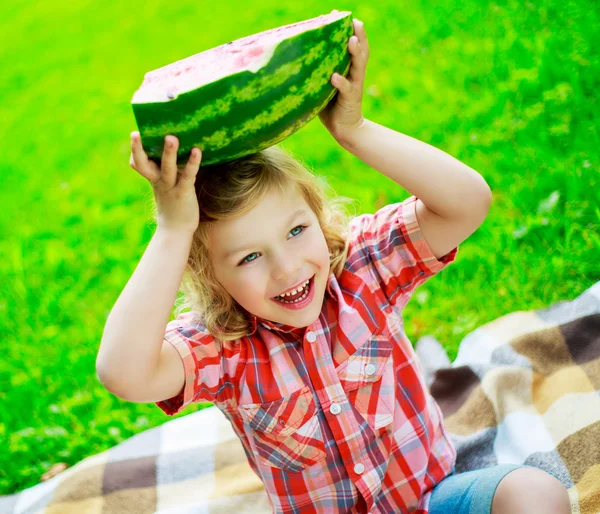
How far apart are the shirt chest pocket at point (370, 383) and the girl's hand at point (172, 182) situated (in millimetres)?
785

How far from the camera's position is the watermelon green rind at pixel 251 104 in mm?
1748

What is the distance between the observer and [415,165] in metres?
2.21

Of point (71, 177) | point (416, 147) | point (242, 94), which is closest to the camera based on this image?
point (242, 94)

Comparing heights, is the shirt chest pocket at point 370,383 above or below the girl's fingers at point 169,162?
below

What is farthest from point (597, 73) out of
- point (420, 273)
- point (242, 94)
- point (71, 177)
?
point (71, 177)

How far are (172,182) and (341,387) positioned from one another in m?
0.95

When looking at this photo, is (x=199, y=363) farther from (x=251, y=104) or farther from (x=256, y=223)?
(x=251, y=104)

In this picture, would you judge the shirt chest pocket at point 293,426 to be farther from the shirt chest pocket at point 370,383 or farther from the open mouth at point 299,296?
the open mouth at point 299,296

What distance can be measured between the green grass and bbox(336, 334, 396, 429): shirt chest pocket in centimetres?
128

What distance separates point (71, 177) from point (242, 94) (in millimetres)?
5105

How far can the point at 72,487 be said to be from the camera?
11.0 feet

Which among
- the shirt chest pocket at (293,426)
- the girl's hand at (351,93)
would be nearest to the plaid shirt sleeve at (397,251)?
the girl's hand at (351,93)

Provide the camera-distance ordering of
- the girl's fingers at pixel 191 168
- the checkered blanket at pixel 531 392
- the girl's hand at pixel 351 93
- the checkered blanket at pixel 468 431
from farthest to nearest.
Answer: the checkered blanket at pixel 468 431 < the checkered blanket at pixel 531 392 < the girl's hand at pixel 351 93 < the girl's fingers at pixel 191 168

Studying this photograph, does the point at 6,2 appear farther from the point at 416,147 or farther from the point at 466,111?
the point at 416,147
